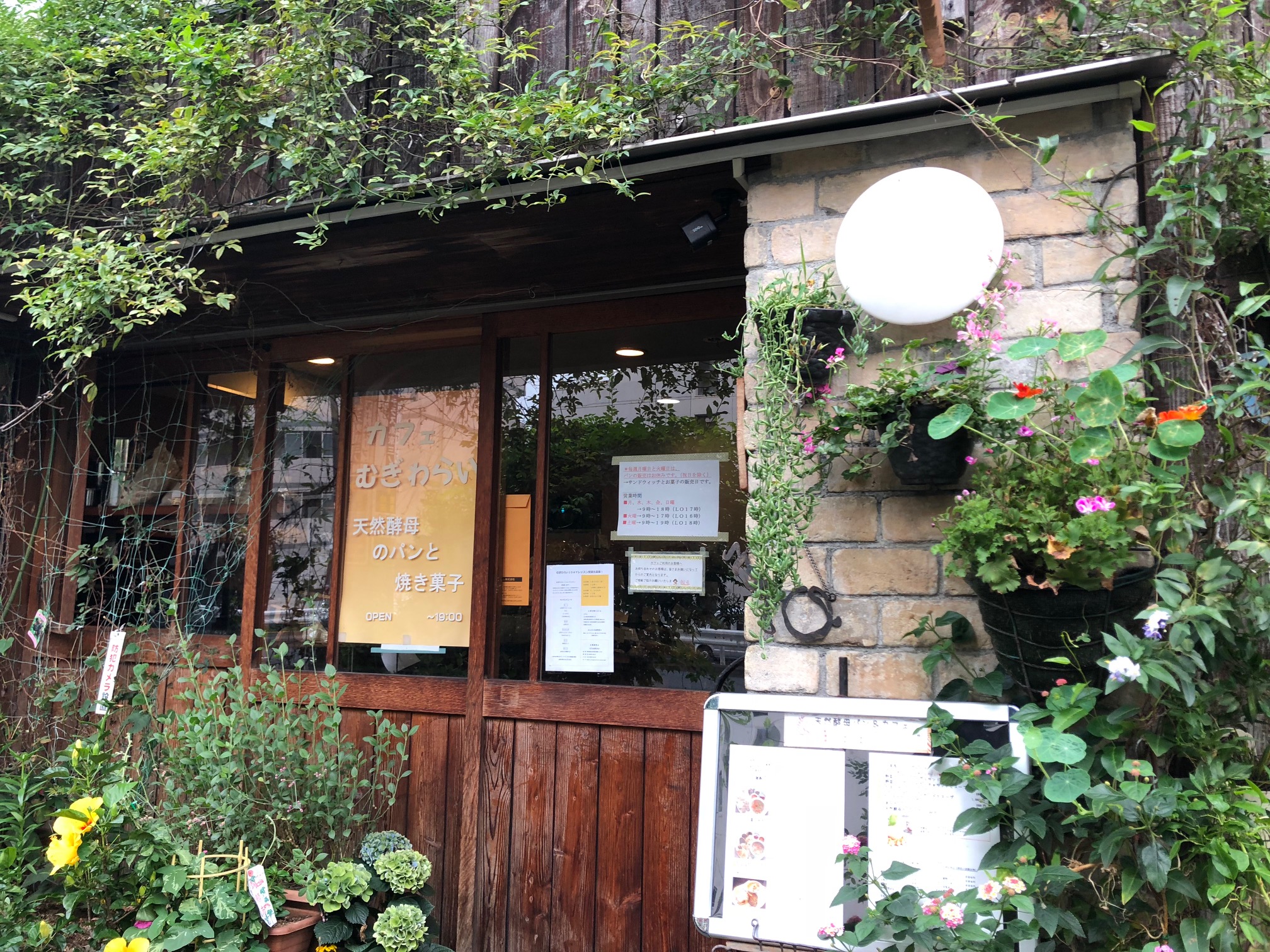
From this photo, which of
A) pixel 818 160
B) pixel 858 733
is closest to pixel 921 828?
pixel 858 733

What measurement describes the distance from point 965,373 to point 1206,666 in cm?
75

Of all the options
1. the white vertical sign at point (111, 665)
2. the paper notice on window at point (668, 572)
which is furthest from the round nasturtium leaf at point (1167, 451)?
the white vertical sign at point (111, 665)

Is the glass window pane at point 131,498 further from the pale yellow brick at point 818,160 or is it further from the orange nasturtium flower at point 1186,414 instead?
the orange nasturtium flower at point 1186,414

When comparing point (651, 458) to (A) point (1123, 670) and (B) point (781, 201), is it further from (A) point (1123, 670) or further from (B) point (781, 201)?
(A) point (1123, 670)

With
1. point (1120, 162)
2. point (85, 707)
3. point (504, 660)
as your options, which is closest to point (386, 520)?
point (504, 660)

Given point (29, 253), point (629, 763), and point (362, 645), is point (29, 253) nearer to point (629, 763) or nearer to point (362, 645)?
point (362, 645)

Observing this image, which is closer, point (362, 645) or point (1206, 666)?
point (1206, 666)

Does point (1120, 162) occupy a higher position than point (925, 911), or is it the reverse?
point (1120, 162)

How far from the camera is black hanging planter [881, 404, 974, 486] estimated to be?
1.88 meters

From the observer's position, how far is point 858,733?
1913 mm

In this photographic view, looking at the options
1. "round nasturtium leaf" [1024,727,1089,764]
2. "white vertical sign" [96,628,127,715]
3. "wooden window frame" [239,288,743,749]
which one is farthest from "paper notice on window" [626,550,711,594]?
"white vertical sign" [96,628,127,715]

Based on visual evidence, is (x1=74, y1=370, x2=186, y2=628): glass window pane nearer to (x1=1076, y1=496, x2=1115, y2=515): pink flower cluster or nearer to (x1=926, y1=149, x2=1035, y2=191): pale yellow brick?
(x1=926, y1=149, x2=1035, y2=191): pale yellow brick

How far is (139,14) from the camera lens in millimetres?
3219

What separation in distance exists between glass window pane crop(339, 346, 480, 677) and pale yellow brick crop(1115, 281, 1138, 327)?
243 centimetres
